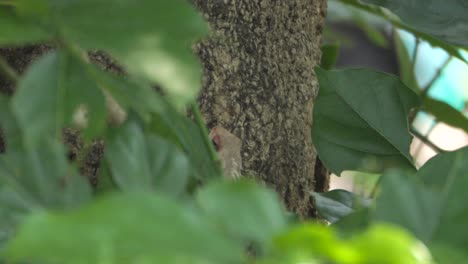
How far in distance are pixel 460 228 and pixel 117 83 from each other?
0.44ft

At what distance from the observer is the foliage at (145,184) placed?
0.69ft

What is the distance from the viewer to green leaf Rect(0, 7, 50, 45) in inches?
11.0

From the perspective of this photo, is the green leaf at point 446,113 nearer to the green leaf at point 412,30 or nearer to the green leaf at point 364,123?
the green leaf at point 412,30

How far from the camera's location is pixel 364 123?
0.56m

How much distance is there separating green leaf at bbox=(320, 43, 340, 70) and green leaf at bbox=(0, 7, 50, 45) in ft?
1.53

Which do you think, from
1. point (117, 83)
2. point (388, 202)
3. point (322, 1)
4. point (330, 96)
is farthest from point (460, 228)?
point (322, 1)

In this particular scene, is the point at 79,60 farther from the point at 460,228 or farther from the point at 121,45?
the point at 460,228

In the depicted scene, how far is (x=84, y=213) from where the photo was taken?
0.22 metres

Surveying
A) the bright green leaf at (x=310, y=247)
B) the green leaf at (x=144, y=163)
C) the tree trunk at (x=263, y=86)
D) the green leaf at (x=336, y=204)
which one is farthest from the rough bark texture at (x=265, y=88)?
the bright green leaf at (x=310, y=247)

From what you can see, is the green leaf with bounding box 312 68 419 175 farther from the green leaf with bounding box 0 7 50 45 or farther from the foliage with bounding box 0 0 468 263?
the green leaf with bounding box 0 7 50 45

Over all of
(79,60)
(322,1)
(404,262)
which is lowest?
(404,262)

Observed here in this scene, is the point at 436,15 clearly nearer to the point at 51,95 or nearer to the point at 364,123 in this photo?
the point at 364,123

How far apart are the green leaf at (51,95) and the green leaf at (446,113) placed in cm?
49

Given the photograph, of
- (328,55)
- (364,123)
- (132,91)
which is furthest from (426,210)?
(328,55)
